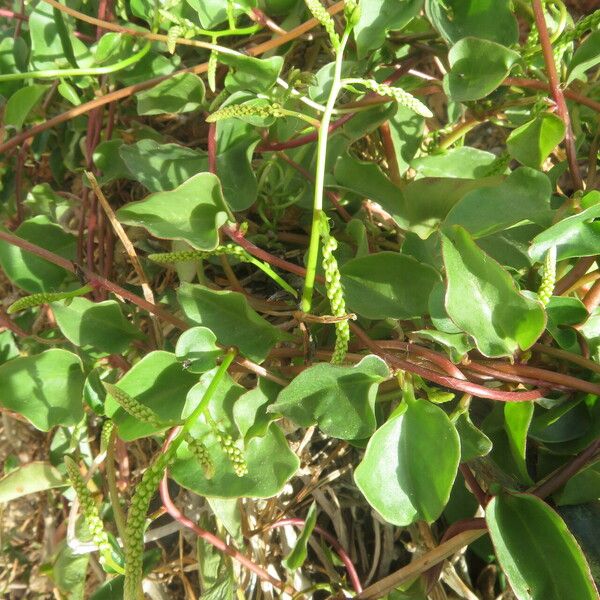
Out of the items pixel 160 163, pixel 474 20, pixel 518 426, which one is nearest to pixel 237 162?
pixel 160 163

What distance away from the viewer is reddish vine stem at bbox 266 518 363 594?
79 cm

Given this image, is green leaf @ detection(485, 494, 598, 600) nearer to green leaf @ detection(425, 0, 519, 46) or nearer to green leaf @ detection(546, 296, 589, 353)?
green leaf @ detection(546, 296, 589, 353)

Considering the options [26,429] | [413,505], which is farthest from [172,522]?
[413,505]

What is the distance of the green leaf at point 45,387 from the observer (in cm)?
70

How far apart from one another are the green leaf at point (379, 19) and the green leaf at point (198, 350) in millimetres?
Answer: 344

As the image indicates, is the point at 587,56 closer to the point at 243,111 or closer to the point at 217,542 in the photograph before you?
the point at 243,111

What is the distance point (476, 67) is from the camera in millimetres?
665

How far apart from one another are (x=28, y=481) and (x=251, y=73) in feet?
1.79

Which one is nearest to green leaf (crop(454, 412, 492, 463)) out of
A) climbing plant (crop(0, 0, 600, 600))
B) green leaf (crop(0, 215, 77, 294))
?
climbing plant (crop(0, 0, 600, 600))

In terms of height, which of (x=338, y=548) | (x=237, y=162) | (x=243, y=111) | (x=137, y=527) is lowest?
(x=338, y=548)

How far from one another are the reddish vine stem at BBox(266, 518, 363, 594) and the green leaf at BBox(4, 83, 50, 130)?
57cm

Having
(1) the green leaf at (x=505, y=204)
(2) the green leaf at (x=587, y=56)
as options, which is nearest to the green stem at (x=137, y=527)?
(1) the green leaf at (x=505, y=204)

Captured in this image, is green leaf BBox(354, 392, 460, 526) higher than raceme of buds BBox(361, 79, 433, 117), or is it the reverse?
raceme of buds BBox(361, 79, 433, 117)

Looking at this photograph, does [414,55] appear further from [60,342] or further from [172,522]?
[172,522]
